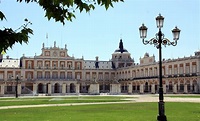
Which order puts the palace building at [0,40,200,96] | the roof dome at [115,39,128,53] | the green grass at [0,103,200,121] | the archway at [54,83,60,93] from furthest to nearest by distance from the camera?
the roof dome at [115,39,128,53] → the archway at [54,83,60,93] → the palace building at [0,40,200,96] → the green grass at [0,103,200,121]

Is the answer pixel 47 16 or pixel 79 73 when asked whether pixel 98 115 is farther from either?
pixel 79 73

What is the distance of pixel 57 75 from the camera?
9506 cm

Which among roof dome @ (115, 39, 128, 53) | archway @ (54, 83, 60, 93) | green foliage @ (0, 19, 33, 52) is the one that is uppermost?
roof dome @ (115, 39, 128, 53)

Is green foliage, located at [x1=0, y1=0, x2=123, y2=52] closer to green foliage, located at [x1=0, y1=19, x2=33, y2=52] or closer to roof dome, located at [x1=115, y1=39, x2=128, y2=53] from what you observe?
green foliage, located at [x1=0, y1=19, x2=33, y2=52]

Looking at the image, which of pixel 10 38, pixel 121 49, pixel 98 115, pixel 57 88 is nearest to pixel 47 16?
pixel 10 38

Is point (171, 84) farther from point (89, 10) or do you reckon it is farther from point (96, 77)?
point (89, 10)

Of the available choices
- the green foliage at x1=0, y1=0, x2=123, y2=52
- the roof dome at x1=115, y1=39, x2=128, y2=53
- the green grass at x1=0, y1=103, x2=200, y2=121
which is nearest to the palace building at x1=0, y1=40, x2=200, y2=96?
the roof dome at x1=115, y1=39, x2=128, y2=53

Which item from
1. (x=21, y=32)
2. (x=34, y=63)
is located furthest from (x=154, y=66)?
(x=21, y=32)

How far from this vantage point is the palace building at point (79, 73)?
77.9m

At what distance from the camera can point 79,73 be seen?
98.4 metres

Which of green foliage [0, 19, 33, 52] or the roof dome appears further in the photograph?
the roof dome

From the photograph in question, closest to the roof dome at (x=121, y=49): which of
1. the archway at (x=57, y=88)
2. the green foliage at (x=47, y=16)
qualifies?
the archway at (x=57, y=88)

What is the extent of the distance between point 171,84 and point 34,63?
39911 mm

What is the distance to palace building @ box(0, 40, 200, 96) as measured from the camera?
255 feet
